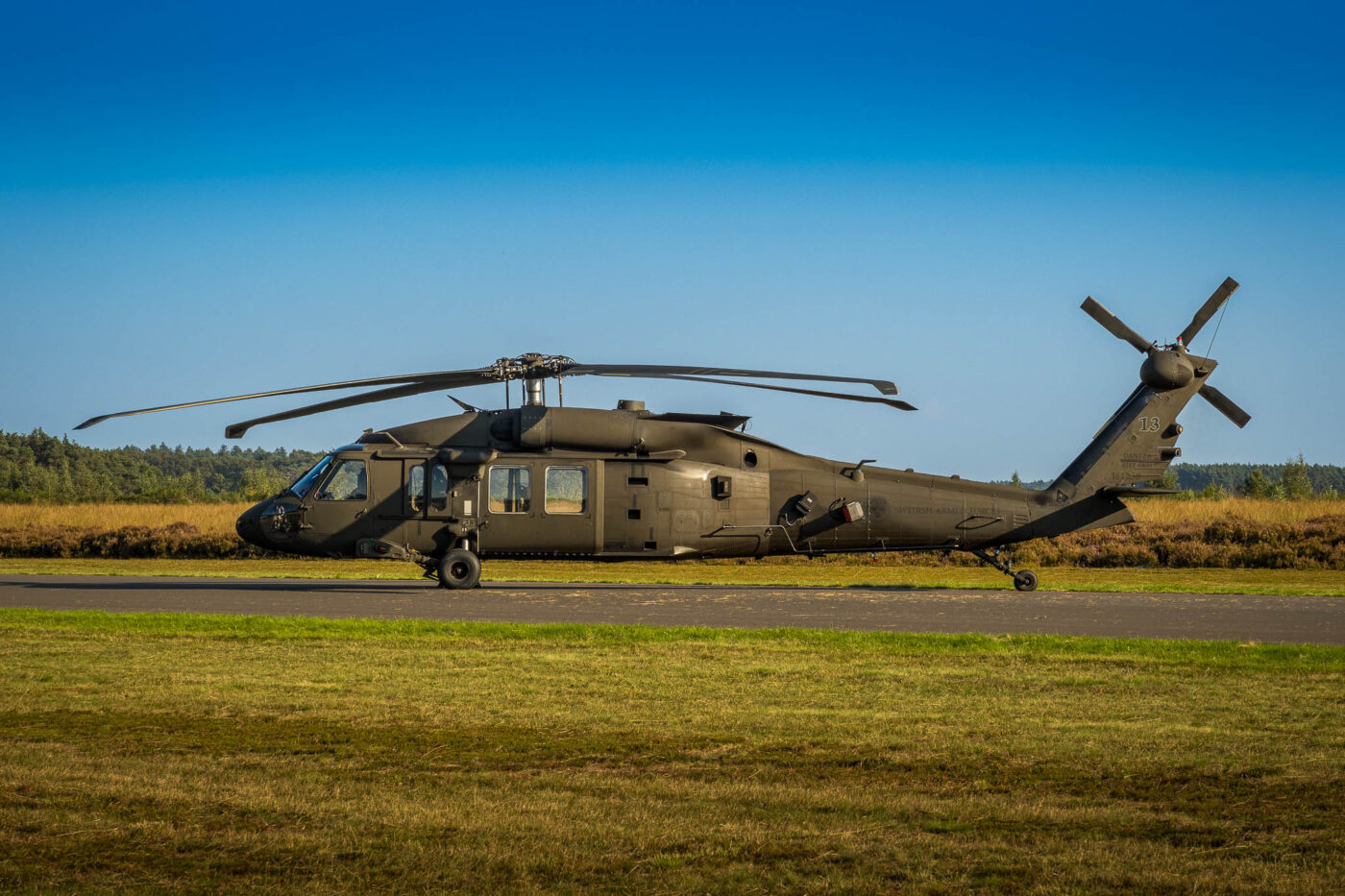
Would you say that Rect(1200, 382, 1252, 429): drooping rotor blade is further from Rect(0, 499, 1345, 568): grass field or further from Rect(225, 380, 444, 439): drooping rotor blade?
Rect(225, 380, 444, 439): drooping rotor blade

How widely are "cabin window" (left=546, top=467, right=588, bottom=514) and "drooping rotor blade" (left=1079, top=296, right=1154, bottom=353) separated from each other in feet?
38.5

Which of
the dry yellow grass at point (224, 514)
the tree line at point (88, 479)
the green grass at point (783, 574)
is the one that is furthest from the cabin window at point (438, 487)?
the tree line at point (88, 479)

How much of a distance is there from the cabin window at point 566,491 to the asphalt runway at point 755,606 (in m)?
1.73

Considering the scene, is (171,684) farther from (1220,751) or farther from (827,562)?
(827,562)

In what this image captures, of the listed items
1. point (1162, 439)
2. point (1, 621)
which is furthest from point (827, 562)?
point (1, 621)

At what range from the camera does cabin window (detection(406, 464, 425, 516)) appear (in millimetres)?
23359

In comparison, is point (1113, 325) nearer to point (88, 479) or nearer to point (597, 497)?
point (597, 497)

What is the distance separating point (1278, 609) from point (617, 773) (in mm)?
15900

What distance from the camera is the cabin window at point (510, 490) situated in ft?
76.8

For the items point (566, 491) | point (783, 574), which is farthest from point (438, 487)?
point (783, 574)

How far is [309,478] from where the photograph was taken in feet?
77.4

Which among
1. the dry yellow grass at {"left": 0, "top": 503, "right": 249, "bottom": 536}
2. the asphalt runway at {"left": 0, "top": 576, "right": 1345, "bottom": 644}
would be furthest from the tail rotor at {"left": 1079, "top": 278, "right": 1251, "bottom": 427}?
the dry yellow grass at {"left": 0, "top": 503, "right": 249, "bottom": 536}

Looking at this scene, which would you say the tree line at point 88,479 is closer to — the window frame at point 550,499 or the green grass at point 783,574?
the green grass at point 783,574

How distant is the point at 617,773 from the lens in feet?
25.4
